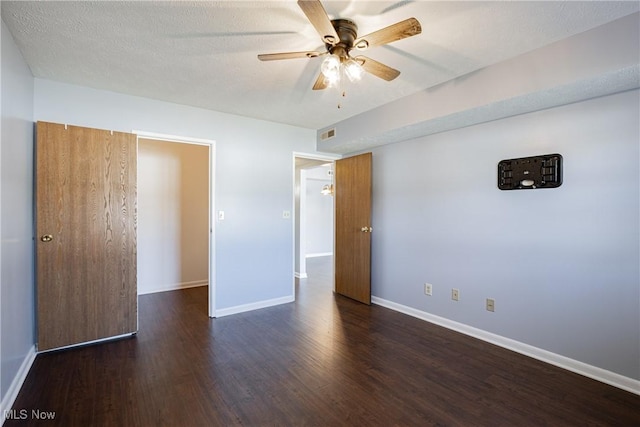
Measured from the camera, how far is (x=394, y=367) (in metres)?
2.49

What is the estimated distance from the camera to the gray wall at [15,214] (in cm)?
192

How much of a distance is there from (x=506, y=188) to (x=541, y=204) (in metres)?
0.31

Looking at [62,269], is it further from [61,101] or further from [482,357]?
[482,357]

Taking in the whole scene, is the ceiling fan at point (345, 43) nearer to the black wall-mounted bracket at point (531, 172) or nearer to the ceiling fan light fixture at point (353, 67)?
the ceiling fan light fixture at point (353, 67)

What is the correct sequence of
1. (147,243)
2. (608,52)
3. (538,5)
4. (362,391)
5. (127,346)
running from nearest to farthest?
(538,5), (608,52), (362,391), (127,346), (147,243)

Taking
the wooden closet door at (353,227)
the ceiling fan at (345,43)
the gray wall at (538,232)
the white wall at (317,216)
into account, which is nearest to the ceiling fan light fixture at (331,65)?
the ceiling fan at (345,43)

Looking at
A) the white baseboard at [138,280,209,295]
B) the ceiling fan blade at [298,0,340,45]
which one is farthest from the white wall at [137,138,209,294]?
the ceiling fan blade at [298,0,340,45]

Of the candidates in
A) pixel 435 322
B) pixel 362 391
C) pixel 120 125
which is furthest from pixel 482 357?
pixel 120 125

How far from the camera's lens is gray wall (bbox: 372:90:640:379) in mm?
2256

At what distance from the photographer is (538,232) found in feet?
8.79

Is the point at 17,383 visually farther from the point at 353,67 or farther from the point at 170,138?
the point at 353,67

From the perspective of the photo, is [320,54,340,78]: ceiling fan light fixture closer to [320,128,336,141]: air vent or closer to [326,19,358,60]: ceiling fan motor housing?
[326,19,358,60]: ceiling fan motor housing

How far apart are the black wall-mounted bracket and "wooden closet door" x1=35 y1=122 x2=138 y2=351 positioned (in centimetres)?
358

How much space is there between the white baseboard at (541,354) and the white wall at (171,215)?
11.6 feet
